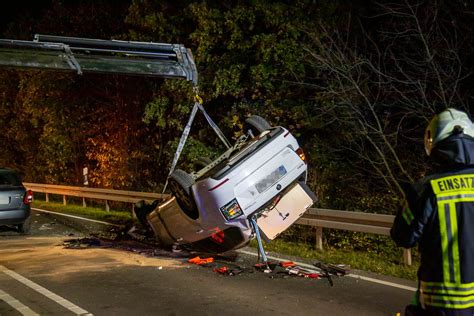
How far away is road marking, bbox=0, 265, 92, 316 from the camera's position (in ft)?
20.6

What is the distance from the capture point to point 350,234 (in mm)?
10648

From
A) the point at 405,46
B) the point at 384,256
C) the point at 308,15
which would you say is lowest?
the point at 384,256

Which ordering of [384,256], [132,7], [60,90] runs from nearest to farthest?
[384,256] < [132,7] < [60,90]

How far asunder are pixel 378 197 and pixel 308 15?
5728 mm

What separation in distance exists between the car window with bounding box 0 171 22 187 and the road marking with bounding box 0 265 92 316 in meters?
4.09

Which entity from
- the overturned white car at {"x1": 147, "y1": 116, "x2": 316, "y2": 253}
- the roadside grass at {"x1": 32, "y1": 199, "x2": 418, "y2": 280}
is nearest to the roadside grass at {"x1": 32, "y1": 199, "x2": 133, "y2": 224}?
the roadside grass at {"x1": 32, "y1": 199, "x2": 418, "y2": 280}

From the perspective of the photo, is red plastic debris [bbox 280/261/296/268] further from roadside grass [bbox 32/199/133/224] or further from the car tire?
the car tire

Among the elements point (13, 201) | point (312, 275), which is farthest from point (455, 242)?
point (13, 201)

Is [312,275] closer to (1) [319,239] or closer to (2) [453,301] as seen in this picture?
(1) [319,239]

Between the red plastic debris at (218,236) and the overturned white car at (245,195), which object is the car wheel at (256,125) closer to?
the overturned white car at (245,195)

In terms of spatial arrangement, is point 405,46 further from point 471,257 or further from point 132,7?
point 471,257

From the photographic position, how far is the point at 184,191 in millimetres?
7914

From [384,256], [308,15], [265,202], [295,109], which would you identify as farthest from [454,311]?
[308,15]

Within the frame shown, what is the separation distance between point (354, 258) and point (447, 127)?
646cm
